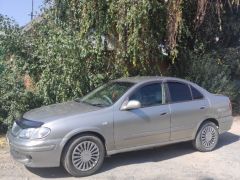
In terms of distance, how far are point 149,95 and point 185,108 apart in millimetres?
784

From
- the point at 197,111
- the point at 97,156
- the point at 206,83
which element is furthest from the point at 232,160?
the point at 206,83

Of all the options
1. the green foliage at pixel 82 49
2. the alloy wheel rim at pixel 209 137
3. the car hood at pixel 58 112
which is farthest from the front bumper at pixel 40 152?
the green foliage at pixel 82 49

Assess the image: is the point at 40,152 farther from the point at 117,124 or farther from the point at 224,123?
the point at 224,123

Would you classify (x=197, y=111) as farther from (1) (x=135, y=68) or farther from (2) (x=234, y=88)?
(2) (x=234, y=88)

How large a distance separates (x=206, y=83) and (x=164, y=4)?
2.66 metres

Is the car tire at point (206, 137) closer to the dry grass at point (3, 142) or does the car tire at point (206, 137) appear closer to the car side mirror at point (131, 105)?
the car side mirror at point (131, 105)

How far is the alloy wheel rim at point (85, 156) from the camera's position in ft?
24.2

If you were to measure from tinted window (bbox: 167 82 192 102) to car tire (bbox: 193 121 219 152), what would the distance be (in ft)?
2.28

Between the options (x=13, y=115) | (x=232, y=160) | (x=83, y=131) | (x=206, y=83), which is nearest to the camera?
(x=83, y=131)

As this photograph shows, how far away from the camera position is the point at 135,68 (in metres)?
12.0

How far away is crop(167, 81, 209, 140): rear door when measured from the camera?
8.47 m

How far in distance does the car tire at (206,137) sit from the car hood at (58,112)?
2280mm

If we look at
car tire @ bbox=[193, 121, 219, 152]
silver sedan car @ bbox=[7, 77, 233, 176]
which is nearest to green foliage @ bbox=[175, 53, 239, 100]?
silver sedan car @ bbox=[7, 77, 233, 176]

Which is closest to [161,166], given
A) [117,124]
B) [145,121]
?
[145,121]
